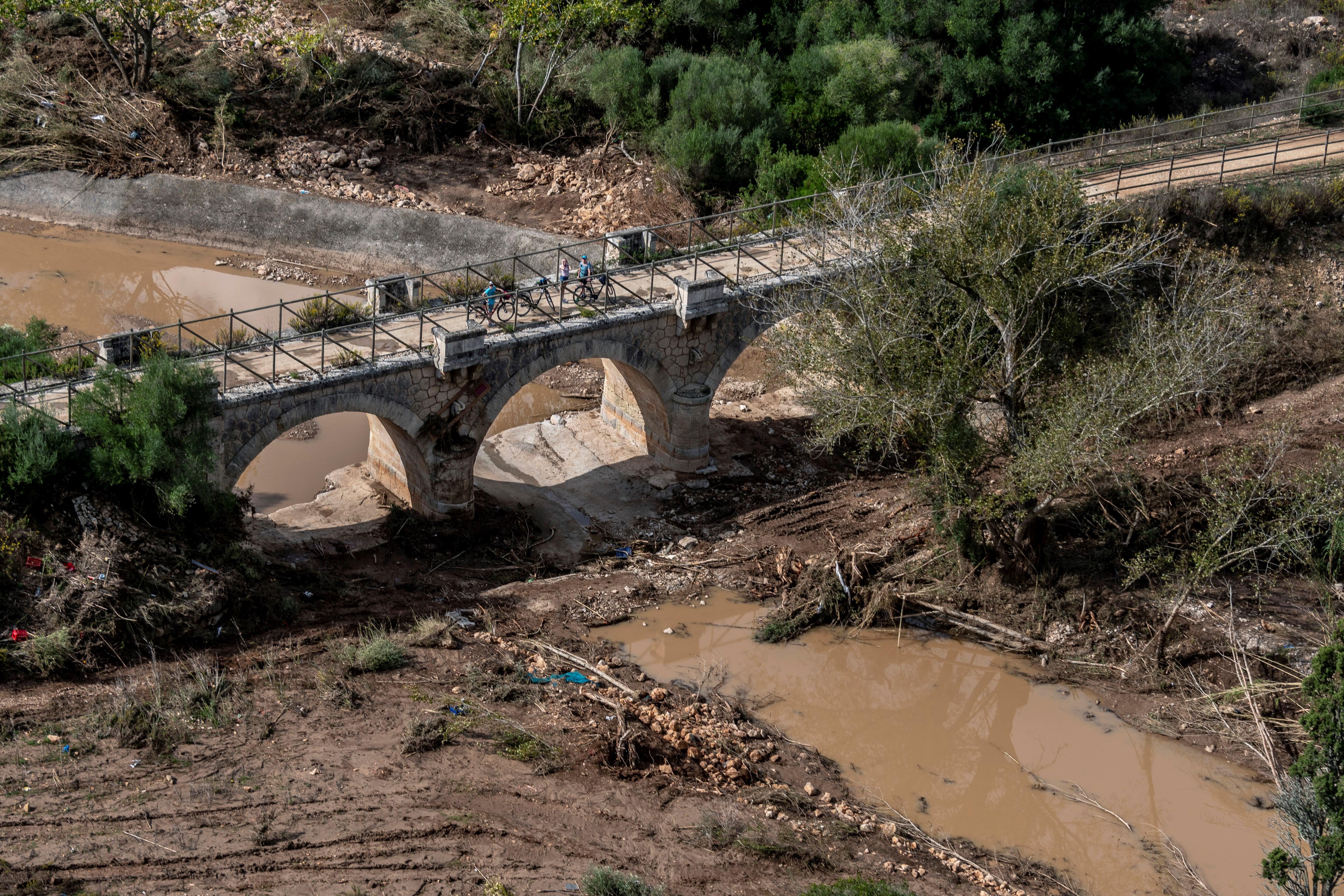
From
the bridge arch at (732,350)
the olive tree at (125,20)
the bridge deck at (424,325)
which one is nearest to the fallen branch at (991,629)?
the bridge arch at (732,350)

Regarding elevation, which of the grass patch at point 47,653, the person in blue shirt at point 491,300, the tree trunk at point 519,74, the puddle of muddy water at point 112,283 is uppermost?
the tree trunk at point 519,74

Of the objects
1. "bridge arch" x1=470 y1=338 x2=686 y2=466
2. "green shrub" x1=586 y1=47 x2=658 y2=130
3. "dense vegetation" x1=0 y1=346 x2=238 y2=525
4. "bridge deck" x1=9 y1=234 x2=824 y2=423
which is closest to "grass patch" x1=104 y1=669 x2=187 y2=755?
"dense vegetation" x1=0 y1=346 x2=238 y2=525

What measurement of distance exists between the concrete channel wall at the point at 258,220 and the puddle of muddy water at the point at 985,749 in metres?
17.0

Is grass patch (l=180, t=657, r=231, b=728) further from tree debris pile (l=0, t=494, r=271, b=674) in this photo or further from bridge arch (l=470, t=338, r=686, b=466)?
bridge arch (l=470, t=338, r=686, b=466)

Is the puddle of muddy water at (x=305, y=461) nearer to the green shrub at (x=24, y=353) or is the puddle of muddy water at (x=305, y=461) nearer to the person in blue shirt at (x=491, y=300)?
the green shrub at (x=24, y=353)

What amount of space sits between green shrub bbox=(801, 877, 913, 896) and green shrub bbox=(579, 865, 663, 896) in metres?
1.78

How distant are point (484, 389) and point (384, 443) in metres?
2.84

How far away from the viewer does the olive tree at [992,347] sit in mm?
19484

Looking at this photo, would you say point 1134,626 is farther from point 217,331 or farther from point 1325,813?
point 217,331

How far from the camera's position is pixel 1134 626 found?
20781mm

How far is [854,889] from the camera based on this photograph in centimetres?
1290

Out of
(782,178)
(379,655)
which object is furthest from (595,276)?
(782,178)

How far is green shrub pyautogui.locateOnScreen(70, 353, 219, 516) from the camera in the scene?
18.1 m

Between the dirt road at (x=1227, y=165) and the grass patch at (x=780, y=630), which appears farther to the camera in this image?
the dirt road at (x=1227, y=165)
